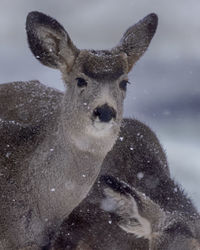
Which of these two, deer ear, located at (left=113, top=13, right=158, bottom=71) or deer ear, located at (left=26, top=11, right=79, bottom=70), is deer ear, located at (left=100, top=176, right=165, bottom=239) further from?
deer ear, located at (left=113, top=13, right=158, bottom=71)

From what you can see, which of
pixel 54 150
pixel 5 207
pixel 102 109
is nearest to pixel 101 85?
pixel 102 109

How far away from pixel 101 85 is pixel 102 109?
35cm

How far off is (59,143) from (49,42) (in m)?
1.23

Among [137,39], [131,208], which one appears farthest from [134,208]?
[137,39]

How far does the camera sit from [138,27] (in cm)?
934

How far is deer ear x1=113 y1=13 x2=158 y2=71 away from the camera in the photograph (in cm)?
909

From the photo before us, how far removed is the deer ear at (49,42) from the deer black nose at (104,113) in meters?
0.97

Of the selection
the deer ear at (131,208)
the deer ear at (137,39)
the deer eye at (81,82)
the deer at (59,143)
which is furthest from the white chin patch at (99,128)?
the deer ear at (137,39)

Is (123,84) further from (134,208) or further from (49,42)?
(134,208)

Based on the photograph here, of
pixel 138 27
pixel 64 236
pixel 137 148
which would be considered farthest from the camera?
pixel 137 148

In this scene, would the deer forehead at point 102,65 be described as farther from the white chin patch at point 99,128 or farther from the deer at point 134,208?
the deer at point 134,208

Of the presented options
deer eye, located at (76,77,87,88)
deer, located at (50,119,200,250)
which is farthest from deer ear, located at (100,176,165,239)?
deer eye, located at (76,77,87,88)

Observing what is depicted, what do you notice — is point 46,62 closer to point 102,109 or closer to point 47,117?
point 47,117

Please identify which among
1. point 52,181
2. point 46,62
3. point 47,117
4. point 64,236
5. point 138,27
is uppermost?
point 138,27
